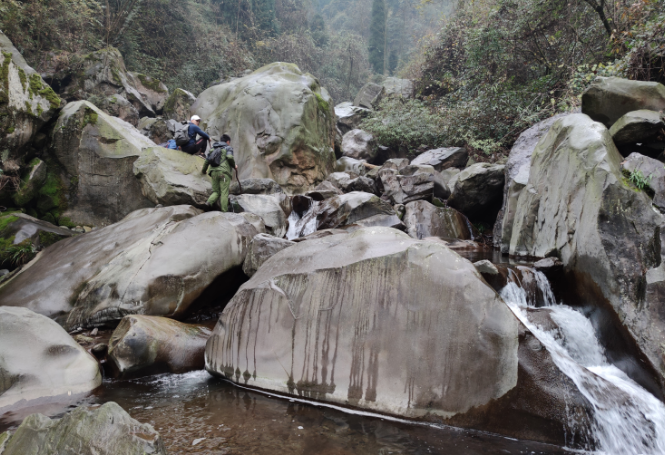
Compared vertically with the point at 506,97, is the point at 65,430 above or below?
below

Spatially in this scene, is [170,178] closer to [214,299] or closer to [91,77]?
[214,299]

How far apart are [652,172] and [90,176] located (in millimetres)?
10122

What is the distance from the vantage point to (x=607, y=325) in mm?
4312

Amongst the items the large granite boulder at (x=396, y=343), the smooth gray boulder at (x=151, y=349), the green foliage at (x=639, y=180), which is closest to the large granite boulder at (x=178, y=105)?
the smooth gray boulder at (x=151, y=349)

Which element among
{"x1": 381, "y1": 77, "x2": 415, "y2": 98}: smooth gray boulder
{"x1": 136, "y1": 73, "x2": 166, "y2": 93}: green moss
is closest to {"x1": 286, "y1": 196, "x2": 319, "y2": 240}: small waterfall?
{"x1": 136, "y1": 73, "x2": 166, "y2": 93}: green moss

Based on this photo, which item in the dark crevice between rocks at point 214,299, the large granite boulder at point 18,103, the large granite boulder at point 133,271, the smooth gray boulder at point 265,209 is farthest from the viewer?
the smooth gray boulder at point 265,209

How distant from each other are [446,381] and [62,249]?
22.8 feet

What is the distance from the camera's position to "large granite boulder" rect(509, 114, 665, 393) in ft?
12.7

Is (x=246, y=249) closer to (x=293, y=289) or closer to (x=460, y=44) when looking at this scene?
(x=293, y=289)

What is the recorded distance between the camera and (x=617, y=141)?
607cm

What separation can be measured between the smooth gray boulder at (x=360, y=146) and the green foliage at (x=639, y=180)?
12.6m

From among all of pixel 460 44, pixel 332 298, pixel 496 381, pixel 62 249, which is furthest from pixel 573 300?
pixel 460 44

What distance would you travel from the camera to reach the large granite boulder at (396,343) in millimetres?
3346

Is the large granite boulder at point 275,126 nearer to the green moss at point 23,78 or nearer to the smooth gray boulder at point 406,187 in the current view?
the smooth gray boulder at point 406,187
